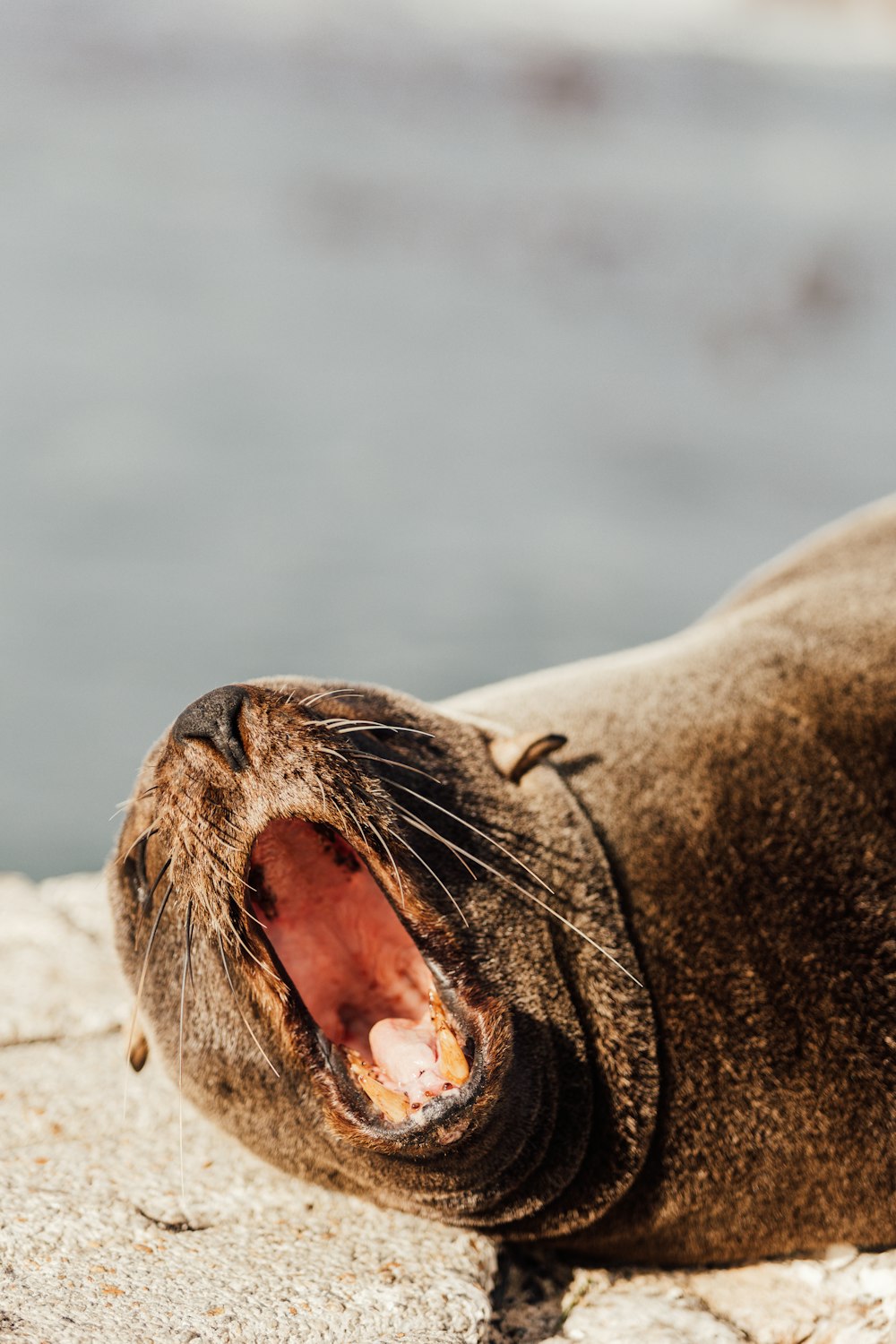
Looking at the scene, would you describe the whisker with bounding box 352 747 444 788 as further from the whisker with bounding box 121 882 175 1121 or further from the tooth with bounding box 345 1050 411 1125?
the tooth with bounding box 345 1050 411 1125

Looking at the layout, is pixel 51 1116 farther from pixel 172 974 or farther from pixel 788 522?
pixel 788 522

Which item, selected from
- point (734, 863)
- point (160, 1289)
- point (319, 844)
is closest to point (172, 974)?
point (319, 844)

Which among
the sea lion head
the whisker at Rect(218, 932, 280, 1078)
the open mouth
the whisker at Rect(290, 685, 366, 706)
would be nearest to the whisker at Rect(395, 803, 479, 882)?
the sea lion head

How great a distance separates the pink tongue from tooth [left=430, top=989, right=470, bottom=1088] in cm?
2

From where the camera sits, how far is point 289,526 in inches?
647

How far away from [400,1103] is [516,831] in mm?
624

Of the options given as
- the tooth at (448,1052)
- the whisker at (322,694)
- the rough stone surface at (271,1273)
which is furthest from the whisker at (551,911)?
the rough stone surface at (271,1273)

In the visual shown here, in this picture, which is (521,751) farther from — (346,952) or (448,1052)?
(448,1052)

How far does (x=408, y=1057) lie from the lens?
2.77 meters

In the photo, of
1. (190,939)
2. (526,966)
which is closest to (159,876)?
(190,939)

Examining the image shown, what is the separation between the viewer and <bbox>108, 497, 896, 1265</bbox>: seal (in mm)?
2688

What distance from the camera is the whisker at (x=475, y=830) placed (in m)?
2.80

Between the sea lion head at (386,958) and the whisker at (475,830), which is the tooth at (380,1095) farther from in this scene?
the whisker at (475,830)

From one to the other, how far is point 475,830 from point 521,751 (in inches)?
15.8
